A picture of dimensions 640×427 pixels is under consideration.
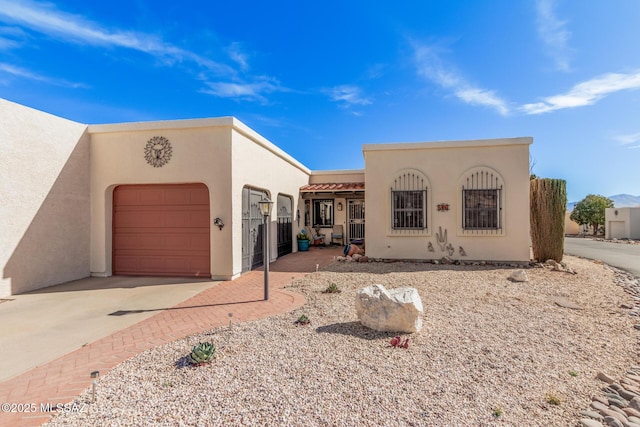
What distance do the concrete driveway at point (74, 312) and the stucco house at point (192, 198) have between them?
2.31 ft

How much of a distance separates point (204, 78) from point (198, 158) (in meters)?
4.38

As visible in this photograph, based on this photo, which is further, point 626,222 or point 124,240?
point 626,222

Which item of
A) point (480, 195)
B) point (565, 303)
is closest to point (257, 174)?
point (480, 195)

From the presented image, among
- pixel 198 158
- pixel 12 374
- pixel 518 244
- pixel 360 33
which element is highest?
pixel 360 33

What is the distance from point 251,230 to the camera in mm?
8797

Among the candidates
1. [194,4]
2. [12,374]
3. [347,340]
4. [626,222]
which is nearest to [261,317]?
[347,340]

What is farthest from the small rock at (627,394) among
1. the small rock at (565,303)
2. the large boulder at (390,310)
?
the small rock at (565,303)

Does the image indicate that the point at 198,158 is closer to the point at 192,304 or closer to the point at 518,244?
the point at 192,304

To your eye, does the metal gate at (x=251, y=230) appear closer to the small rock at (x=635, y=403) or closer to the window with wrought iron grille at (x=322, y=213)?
the window with wrought iron grille at (x=322, y=213)

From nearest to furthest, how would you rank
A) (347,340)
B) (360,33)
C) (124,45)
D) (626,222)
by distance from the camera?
(347,340) → (124,45) → (360,33) → (626,222)

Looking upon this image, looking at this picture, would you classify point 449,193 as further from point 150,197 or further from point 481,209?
point 150,197

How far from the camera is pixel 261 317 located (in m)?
4.84

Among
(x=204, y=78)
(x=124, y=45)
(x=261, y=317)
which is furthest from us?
(x=204, y=78)

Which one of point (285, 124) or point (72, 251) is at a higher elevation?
point (285, 124)
